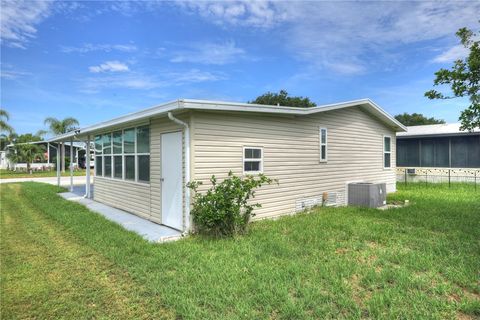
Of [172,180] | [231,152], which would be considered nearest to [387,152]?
[231,152]

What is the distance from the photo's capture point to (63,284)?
3.98 m

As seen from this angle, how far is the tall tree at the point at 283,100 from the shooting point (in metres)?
39.2

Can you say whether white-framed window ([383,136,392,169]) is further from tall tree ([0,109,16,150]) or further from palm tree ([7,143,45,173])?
tall tree ([0,109,16,150])

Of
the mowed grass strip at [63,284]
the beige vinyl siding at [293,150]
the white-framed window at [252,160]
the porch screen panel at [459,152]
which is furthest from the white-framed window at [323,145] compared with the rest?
the porch screen panel at [459,152]

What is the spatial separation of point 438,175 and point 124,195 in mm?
15291

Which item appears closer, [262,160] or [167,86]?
[262,160]

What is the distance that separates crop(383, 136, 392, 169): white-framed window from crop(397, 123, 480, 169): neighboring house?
183 inches

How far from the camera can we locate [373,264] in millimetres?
4438

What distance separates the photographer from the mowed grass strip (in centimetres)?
331

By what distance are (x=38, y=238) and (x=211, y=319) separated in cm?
475

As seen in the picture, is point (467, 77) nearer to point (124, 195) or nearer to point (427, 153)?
point (124, 195)

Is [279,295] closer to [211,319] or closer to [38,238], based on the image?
[211,319]

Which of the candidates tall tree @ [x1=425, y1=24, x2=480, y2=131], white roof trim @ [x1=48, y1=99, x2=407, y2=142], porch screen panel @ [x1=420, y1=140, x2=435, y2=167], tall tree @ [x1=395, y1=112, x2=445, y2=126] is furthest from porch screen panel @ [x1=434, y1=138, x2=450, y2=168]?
tall tree @ [x1=395, y1=112, x2=445, y2=126]

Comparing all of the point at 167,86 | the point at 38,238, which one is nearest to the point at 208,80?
the point at 167,86
